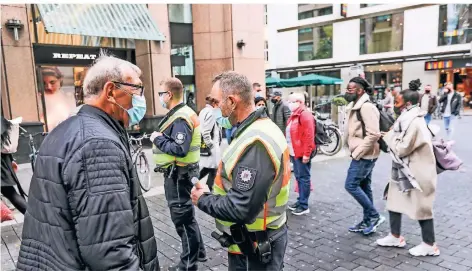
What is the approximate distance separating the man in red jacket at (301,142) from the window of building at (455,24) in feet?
82.5

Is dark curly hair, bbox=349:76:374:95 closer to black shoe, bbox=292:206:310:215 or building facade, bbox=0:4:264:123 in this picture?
black shoe, bbox=292:206:310:215

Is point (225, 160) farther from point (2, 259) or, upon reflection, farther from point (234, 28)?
point (234, 28)

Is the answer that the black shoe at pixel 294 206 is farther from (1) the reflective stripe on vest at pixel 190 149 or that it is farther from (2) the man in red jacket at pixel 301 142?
(1) the reflective stripe on vest at pixel 190 149

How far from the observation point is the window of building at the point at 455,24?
24859mm

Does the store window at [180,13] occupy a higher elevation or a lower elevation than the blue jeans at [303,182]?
higher

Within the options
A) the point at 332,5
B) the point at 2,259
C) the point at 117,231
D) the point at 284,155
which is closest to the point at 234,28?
the point at 2,259

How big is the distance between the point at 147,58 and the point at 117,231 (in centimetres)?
1113

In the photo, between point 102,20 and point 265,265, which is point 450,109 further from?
point 265,265

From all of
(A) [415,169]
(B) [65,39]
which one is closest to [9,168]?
(A) [415,169]

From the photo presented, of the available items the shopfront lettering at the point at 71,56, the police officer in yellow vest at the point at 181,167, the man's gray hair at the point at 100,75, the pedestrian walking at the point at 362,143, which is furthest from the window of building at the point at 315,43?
the man's gray hair at the point at 100,75

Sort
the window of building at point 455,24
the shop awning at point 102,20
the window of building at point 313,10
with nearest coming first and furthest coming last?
the shop awning at point 102,20 < the window of building at point 455,24 < the window of building at point 313,10

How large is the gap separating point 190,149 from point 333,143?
8.14 metres

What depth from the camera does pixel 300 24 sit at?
33.5 meters

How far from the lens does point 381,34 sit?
29266mm
